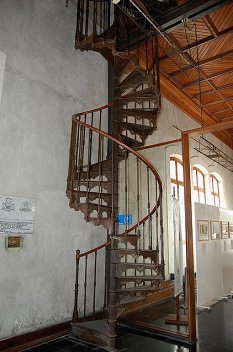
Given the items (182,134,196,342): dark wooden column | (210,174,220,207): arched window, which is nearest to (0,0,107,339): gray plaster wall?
(182,134,196,342): dark wooden column

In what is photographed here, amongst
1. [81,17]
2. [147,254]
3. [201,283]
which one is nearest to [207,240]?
[201,283]

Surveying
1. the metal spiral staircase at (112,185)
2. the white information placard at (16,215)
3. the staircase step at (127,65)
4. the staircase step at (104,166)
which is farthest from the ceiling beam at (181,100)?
the white information placard at (16,215)

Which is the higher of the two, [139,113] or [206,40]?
[206,40]

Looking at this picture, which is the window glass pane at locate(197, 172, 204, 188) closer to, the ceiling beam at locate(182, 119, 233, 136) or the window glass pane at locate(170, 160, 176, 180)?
the window glass pane at locate(170, 160, 176, 180)

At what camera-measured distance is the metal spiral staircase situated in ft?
11.1

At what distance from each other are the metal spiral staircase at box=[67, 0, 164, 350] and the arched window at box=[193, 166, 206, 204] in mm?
3288

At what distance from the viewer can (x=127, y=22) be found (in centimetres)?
491

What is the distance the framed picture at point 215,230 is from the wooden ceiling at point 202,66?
2396mm

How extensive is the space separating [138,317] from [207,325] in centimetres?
108

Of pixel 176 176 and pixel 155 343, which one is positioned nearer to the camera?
pixel 155 343

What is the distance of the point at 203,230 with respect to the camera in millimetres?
5309

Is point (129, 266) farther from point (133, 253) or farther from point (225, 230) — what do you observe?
A: point (225, 230)

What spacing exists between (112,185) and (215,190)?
741cm

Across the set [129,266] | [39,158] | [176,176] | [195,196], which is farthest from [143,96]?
[195,196]
